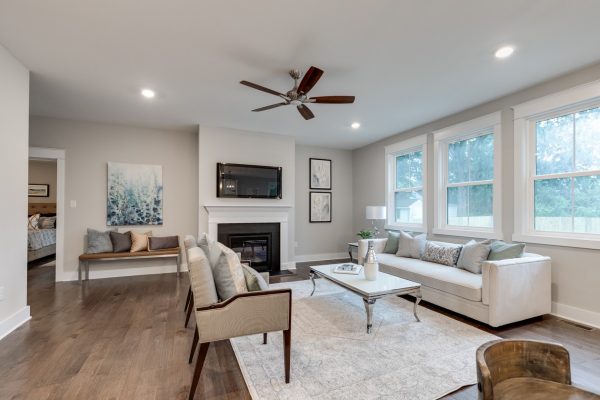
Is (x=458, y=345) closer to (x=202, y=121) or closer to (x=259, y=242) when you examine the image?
(x=259, y=242)

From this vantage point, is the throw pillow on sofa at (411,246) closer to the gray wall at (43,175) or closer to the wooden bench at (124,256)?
the wooden bench at (124,256)

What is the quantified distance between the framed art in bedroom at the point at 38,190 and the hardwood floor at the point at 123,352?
227 inches

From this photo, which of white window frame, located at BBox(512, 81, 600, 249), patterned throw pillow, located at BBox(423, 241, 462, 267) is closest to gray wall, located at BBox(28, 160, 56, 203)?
patterned throw pillow, located at BBox(423, 241, 462, 267)

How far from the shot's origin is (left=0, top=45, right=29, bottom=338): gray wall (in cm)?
262

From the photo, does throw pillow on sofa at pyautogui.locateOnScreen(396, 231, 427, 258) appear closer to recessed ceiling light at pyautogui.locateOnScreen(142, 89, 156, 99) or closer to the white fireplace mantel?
the white fireplace mantel

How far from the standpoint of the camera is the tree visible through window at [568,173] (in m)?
2.97

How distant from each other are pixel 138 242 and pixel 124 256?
317 millimetres

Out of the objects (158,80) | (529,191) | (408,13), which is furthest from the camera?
(529,191)

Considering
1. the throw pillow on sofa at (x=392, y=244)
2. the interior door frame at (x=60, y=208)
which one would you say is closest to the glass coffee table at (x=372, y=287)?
the throw pillow on sofa at (x=392, y=244)

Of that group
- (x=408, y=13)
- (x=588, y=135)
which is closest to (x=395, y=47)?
(x=408, y=13)

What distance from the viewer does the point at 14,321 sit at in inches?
108

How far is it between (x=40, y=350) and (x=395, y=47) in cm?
401

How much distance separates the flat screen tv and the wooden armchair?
4.59 m

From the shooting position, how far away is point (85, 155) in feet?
15.5
